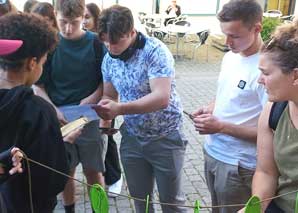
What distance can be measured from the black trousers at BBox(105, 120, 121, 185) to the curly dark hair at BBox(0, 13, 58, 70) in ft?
6.90

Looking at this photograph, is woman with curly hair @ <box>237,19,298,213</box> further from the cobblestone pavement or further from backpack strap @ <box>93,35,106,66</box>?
the cobblestone pavement

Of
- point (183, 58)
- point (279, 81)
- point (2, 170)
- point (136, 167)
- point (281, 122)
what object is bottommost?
point (183, 58)

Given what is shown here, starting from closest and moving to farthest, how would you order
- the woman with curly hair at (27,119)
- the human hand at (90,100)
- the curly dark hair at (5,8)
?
the woman with curly hair at (27,119) < the human hand at (90,100) < the curly dark hair at (5,8)

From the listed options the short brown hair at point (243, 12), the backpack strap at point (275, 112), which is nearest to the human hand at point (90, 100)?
the short brown hair at point (243, 12)

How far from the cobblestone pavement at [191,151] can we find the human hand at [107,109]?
4.77 ft

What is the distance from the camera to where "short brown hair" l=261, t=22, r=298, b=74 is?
153 centimetres

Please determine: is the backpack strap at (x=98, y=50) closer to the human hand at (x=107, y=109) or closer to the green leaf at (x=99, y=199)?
the human hand at (x=107, y=109)

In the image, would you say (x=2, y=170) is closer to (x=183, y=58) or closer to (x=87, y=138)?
(x=87, y=138)

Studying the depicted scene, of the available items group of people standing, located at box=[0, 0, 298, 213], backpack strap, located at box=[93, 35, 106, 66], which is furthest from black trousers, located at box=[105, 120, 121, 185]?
backpack strap, located at box=[93, 35, 106, 66]

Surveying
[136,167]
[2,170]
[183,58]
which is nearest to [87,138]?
[136,167]

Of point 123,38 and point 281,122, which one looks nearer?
point 281,122

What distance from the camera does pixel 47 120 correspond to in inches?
70.7

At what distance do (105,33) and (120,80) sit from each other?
0.34 m

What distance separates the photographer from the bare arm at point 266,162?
173 cm
